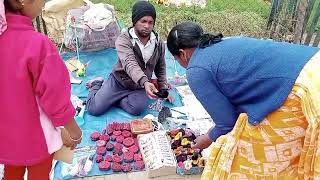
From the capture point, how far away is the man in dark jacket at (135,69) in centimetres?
377

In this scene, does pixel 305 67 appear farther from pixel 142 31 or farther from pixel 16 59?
pixel 142 31

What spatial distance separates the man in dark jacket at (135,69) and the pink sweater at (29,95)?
160 cm

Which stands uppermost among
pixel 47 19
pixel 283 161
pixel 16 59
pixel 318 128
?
pixel 16 59

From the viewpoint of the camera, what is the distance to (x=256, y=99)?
214 cm

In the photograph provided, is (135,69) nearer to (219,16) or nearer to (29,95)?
(29,95)

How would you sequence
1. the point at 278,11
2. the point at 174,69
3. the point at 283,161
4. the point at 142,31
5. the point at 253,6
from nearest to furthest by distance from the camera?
the point at 283,161 < the point at 142,31 < the point at 174,69 < the point at 278,11 < the point at 253,6

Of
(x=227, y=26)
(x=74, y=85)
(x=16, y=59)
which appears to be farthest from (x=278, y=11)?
(x=16, y=59)

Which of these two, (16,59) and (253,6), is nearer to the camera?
(16,59)

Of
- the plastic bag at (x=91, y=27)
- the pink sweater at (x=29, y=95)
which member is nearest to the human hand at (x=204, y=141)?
the pink sweater at (x=29, y=95)

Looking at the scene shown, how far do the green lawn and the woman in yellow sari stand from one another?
11.6 ft

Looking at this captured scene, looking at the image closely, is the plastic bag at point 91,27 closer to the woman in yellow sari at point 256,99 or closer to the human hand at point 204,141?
the human hand at point 204,141

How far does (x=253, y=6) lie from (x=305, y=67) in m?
4.93

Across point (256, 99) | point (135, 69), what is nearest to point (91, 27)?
point (135, 69)

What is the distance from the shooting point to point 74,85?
4609mm
